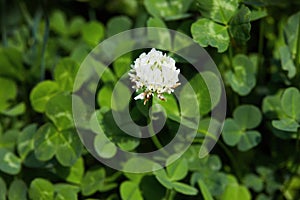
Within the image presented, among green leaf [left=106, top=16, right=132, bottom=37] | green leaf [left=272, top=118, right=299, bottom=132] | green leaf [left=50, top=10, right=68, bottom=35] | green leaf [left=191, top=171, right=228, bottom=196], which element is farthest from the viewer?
green leaf [left=50, top=10, right=68, bottom=35]

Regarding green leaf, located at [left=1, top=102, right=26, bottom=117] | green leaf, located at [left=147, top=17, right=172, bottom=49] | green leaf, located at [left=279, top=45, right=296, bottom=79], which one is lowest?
green leaf, located at [left=1, top=102, right=26, bottom=117]

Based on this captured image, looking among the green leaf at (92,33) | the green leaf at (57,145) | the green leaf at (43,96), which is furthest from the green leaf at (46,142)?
the green leaf at (92,33)

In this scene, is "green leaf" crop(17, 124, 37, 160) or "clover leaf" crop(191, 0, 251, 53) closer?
"clover leaf" crop(191, 0, 251, 53)

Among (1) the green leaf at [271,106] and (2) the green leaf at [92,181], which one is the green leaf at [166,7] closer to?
(1) the green leaf at [271,106]

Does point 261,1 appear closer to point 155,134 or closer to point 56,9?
point 155,134

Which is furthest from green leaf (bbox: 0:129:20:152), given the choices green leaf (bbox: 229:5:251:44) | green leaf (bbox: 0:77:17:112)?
green leaf (bbox: 229:5:251:44)

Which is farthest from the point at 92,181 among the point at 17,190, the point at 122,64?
the point at 122,64

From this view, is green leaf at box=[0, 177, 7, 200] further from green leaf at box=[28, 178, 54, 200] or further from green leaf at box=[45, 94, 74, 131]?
green leaf at box=[45, 94, 74, 131]

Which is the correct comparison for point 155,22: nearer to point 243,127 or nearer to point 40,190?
point 243,127
